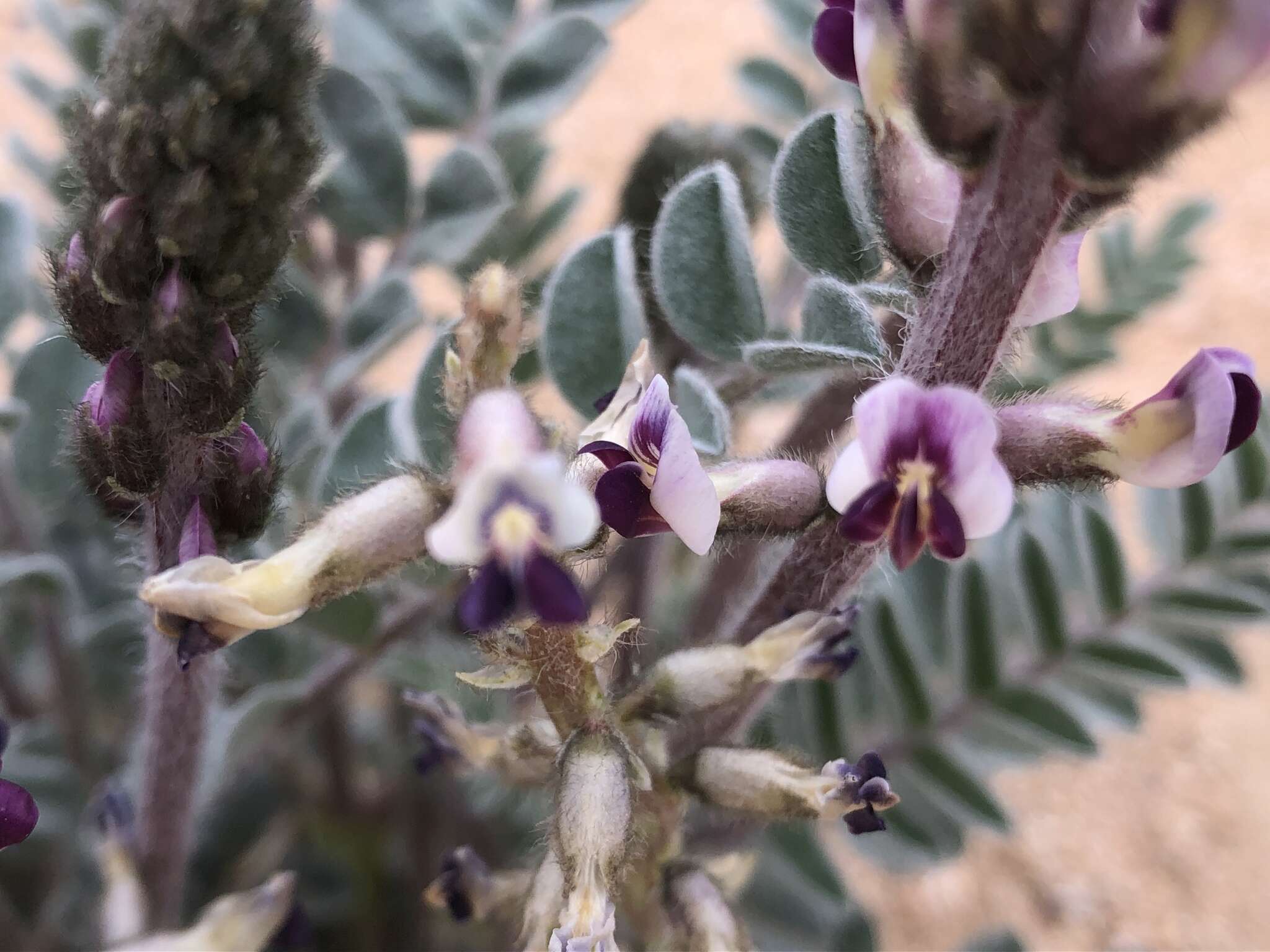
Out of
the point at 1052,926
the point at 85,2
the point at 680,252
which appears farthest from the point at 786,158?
the point at 1052,926

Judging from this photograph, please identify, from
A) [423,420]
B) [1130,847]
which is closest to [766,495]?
[423,420]

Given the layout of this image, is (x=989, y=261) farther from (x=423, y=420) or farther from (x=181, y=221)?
(x=423, y=420)

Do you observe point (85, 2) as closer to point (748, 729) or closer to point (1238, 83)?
point (748, 729)

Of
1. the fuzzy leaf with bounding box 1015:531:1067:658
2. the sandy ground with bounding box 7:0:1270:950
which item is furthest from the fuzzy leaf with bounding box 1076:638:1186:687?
the sandy ground with bounding box 7:0:1270:950

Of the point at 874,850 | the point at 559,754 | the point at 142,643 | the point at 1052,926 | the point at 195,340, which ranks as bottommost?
the point at 1052,926

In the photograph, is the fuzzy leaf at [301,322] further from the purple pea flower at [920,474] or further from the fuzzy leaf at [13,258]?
the purple pea flower at [920,474]

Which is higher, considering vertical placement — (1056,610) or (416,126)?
(416,126)

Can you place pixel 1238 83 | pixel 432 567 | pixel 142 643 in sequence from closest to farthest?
pixel 1238 83 < pixel 432 567 < pixel 142 643
